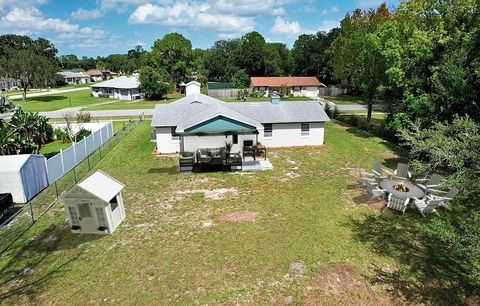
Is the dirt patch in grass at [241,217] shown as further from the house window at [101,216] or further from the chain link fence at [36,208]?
the chain link fence at [36,208]

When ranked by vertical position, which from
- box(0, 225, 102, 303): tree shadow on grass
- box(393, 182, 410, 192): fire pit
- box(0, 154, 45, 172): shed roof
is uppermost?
box(0, 154, 45, 172): shed roof

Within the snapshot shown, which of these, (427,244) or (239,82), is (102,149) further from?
(239,82)

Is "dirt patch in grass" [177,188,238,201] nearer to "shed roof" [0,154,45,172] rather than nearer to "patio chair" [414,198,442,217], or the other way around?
"shed roof" [0,154,45,172]

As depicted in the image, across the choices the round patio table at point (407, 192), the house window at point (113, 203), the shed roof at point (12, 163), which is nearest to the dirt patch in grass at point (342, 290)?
the round patio table at point (407, 192)

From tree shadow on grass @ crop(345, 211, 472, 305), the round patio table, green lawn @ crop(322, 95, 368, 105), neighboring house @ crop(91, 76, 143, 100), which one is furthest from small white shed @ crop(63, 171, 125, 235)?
neighboring house @ crop(91, 76, 143, 100)

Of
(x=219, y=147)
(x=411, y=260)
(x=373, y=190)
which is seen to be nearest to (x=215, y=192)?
(x=219, y=147)
